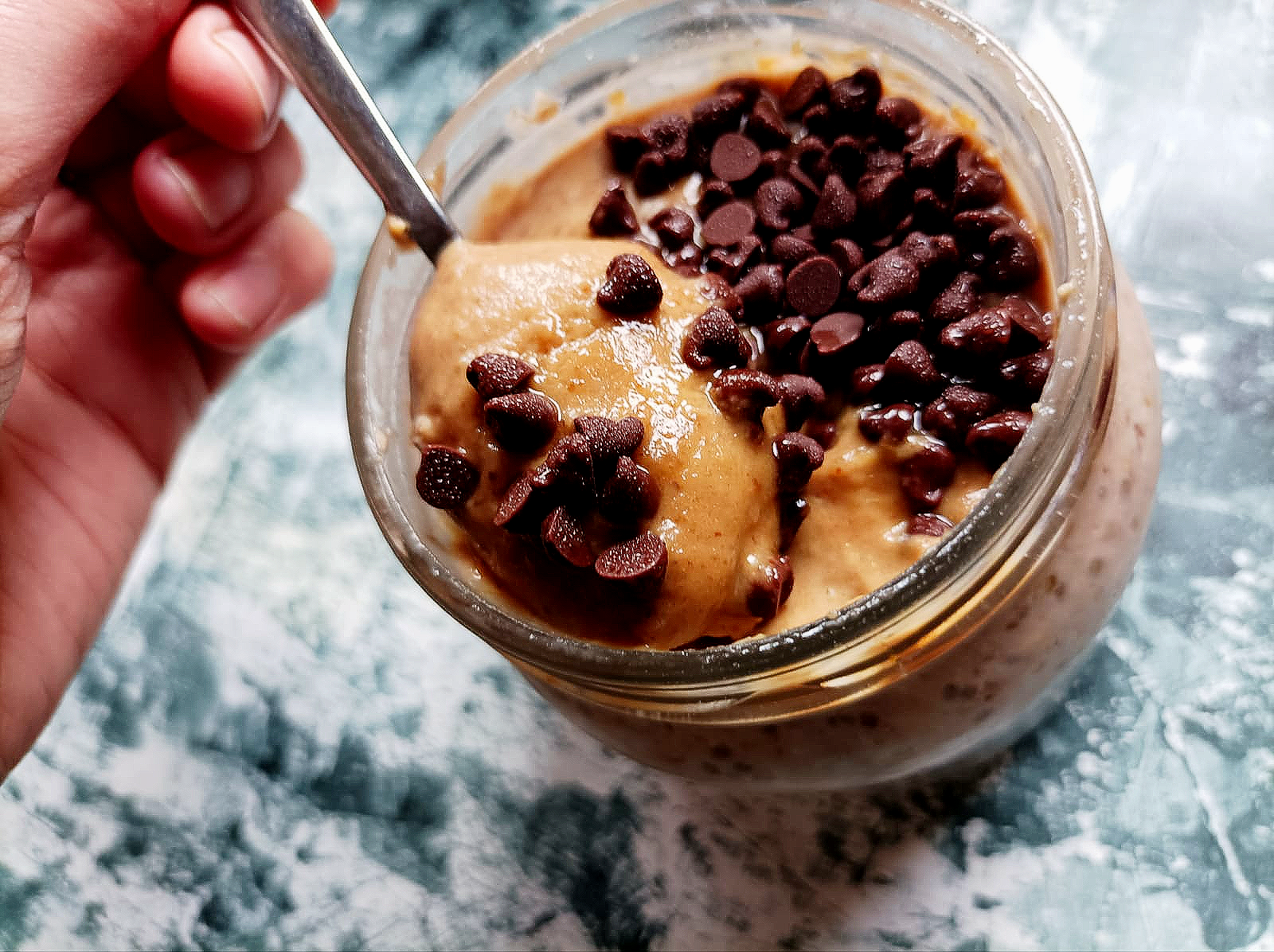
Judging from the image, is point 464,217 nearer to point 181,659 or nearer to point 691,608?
point 691,608

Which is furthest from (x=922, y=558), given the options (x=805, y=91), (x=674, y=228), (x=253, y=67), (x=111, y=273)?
(x=111, y=273)

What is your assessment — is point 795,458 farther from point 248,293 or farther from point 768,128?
point 248,293

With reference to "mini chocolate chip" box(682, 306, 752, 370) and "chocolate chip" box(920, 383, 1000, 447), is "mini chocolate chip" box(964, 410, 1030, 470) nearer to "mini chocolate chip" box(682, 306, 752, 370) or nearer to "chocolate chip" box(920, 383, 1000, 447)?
"chocolate chip" box(920, 383, 1000, 447)

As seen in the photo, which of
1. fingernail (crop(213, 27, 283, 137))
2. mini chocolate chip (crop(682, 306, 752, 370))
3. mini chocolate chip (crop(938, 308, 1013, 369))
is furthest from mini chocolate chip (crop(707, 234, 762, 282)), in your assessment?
fingernail (crop(213, 27, 283, 137))

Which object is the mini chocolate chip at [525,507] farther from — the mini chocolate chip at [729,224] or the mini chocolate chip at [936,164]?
the mini chocolate chip at [936,164]

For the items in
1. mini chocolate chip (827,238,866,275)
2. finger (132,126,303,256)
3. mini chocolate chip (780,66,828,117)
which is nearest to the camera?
mini chocolate chip (827,238,866,275)

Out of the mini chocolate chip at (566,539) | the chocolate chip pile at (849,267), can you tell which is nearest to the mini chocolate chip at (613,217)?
the chocolate chip pile at (849,267)

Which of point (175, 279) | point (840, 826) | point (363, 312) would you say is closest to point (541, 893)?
point (840, 826)
